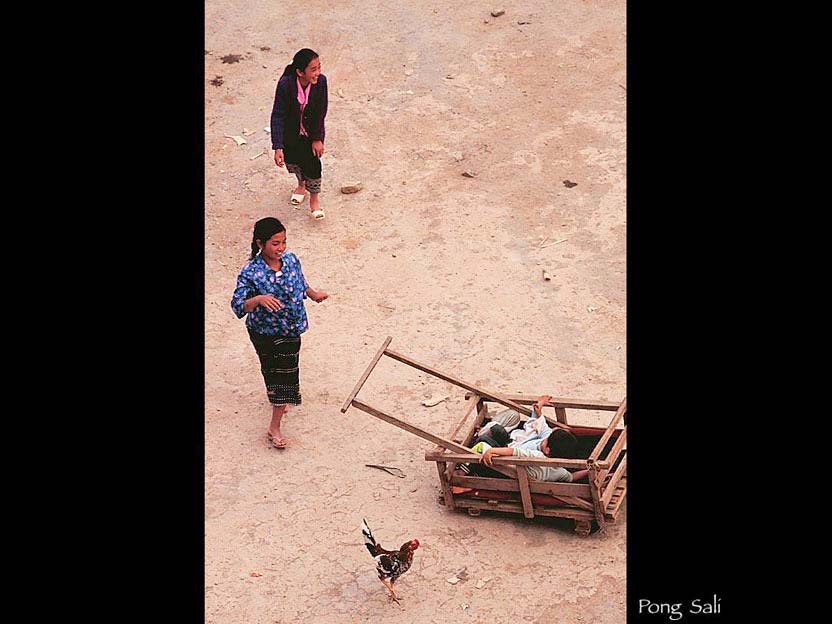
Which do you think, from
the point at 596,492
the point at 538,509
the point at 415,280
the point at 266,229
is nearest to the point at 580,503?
the point at 596,492

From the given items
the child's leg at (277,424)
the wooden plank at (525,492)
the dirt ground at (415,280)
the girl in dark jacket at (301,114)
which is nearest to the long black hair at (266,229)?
the child's leg at (277,424)

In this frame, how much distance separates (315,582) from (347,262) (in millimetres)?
3165

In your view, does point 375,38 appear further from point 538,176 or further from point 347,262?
point 347,262

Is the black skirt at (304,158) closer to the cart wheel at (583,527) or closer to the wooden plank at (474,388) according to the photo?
the wooden plank at (474,388)

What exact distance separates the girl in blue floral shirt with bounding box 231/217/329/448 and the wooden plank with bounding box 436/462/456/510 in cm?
A: 112

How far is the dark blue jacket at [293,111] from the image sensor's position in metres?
8.94

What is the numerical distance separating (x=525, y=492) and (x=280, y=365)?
5.49ft

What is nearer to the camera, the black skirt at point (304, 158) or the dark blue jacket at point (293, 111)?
the dark blue jacket at point (293, 111)

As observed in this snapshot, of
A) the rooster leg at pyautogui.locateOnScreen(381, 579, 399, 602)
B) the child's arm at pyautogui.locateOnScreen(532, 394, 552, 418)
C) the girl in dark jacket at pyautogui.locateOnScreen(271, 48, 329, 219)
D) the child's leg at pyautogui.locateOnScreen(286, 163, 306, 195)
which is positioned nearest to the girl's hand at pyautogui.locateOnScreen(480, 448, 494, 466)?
the child's arm at pyautogui.locateOnScreen(532, 394, 552, 418)

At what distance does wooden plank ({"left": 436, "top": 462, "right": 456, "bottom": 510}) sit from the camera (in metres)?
6.77

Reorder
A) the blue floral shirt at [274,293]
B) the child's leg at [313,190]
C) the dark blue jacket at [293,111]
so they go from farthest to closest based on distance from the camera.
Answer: the child's leg at [313,190] < the dark blue jacket at [293,111] < the blue floral shirt at [274,293]

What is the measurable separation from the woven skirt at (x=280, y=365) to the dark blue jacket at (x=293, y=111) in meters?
2.26

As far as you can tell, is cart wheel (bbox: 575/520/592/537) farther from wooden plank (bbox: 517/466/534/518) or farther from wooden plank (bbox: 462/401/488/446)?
wooden plank (bbox: 462/401/488/446)

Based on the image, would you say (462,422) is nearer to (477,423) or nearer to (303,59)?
(477,423)
